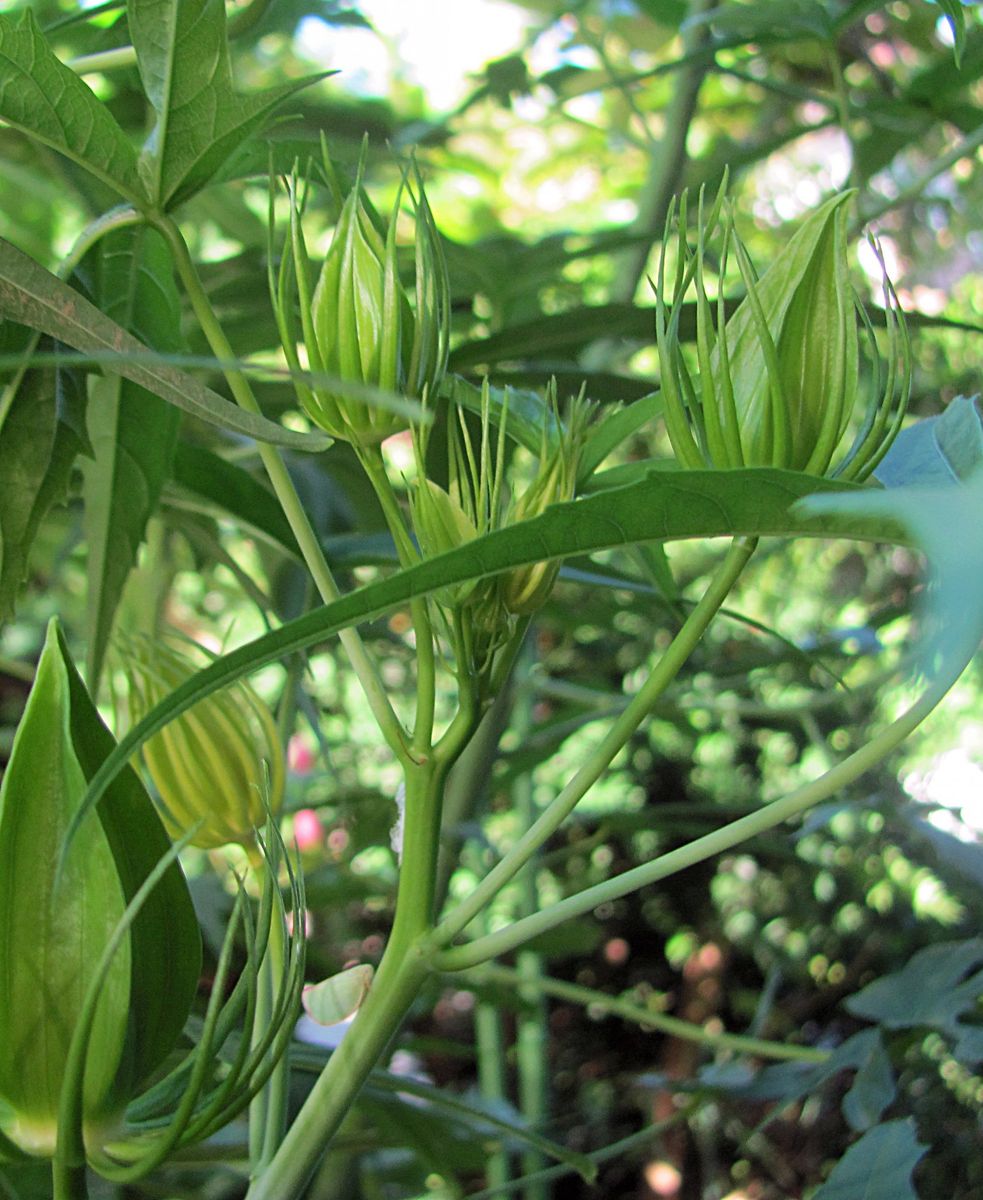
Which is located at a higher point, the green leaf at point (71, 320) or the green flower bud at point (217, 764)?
the green leaf at point (71, 320)

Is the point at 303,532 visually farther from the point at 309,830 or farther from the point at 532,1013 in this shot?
the point at 309,830

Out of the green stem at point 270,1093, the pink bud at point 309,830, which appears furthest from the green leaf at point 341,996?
the pink bud at point 309,830

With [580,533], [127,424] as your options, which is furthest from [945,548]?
[127,424]

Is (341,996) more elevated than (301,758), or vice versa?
(301,758)

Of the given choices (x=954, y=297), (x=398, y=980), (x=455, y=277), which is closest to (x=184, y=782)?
(x=398, y=980)

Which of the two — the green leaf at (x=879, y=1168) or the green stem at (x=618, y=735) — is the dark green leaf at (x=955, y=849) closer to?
the green leaf at (x=879, y=1168)

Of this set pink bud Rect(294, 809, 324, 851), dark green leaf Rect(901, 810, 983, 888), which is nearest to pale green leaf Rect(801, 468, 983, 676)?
dark green leaf Rect(901, 810, 983, 888)
